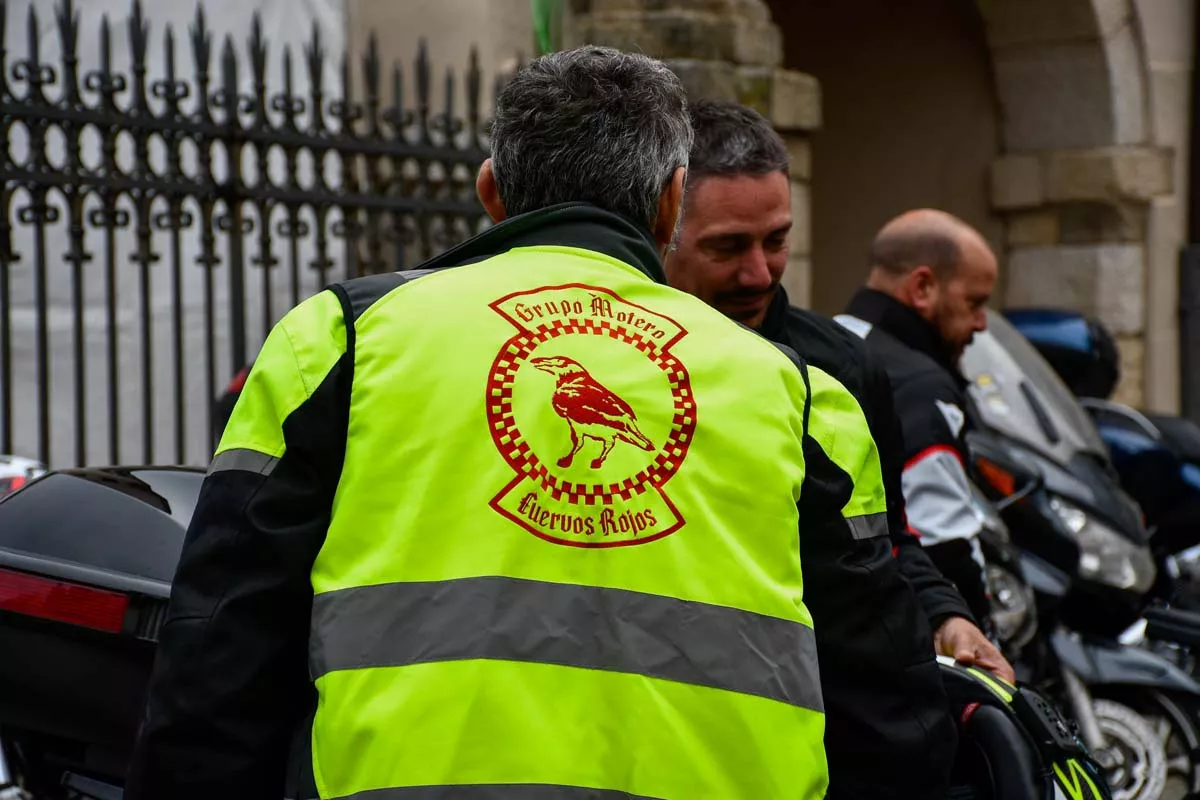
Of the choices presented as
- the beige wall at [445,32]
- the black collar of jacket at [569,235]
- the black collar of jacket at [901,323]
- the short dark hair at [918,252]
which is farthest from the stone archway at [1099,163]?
the black collar of jacket at [569,235]

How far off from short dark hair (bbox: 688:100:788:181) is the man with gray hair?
1.14 meters

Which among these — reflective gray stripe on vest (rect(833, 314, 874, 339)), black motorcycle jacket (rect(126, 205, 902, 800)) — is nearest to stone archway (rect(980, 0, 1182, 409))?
reflective gray stripe on vest (rect(833, 314, 874, 339))

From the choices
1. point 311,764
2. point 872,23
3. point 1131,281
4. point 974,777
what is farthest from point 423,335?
point 872,23

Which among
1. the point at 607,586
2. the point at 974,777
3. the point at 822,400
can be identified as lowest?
the point at 974,777

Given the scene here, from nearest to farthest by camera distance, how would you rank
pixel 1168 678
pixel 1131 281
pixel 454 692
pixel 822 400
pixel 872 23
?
pixel 454 692 → pixel 822 400 → pixel 1168 678 → pixel 1131 281 → pixel 872 23

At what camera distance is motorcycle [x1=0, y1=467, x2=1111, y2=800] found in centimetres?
212

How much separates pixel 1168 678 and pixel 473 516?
3.13 m

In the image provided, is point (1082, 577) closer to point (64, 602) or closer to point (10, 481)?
point (10, 481)

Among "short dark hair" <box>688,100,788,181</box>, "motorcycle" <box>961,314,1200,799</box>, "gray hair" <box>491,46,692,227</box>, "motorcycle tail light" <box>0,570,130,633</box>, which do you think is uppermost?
"short dark hair" <box>688,100,788,181</box>

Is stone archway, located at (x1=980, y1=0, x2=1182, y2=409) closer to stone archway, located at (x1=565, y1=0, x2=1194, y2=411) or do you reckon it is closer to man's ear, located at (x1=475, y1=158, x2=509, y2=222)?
stone archway, located at (x1=565, y1=0, x2=1194, y2=411)

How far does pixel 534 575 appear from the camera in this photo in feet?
5.05

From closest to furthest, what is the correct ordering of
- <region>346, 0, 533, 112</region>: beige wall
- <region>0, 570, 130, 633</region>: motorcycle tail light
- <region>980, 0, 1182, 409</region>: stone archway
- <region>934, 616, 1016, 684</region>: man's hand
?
<region>0, 570, 130, 633</region>: motorcycle tail light < <region>934, 616, 1016, 684</region>: man's hand < <region>346, 0, 533, 112</region>: beige wall < <region>980, 0, 1182, 409</region>: stone archway

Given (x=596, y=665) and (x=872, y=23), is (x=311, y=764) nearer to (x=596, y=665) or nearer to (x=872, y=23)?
(x=596, y=665)

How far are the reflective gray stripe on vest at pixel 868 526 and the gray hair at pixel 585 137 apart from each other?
0.38 meters
